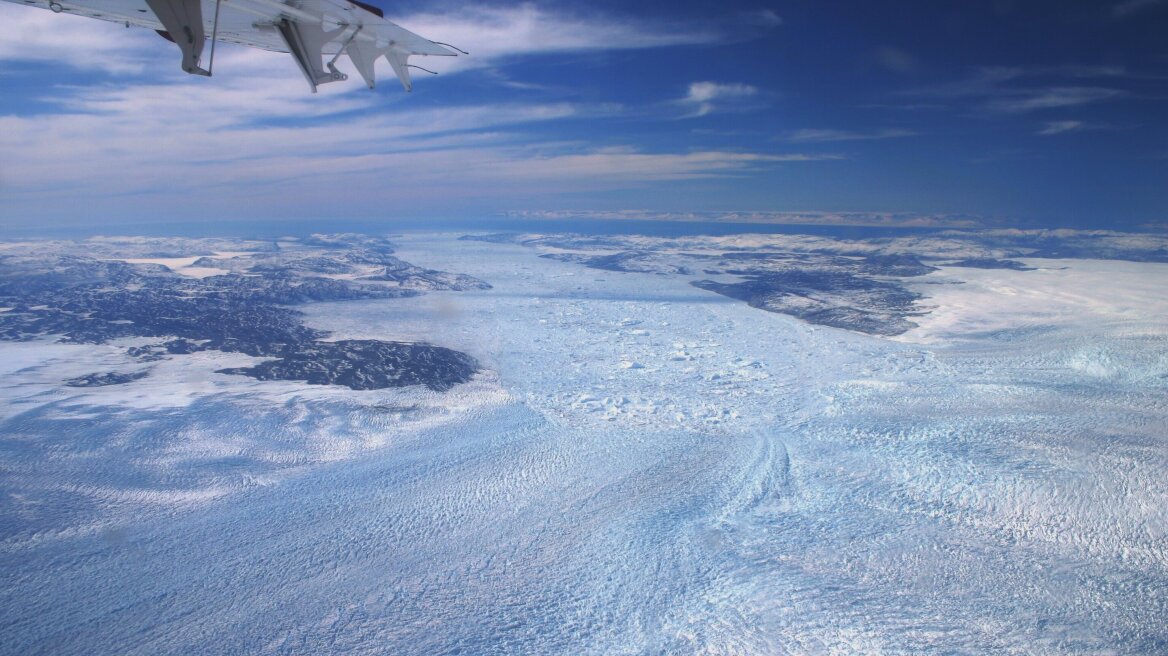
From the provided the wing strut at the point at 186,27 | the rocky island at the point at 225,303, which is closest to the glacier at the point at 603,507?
the rocky island at the point at 225,303

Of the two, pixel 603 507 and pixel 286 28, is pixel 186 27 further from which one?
pixel 603 507

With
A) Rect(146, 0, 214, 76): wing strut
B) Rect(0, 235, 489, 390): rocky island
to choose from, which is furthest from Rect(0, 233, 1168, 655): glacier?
Rect(146, 0, 214, 76): wing strut

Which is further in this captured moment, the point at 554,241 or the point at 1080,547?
the point at 554,241

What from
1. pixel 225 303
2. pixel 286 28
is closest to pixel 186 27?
pixel 286 28

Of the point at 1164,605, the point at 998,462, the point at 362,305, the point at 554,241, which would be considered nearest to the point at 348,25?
the point at 1164,605

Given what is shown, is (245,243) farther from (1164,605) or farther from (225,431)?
(1164,605)

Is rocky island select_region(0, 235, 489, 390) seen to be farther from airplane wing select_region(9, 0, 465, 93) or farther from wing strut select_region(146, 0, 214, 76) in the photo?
wing strut select_region(146, 0, 214, 76)
